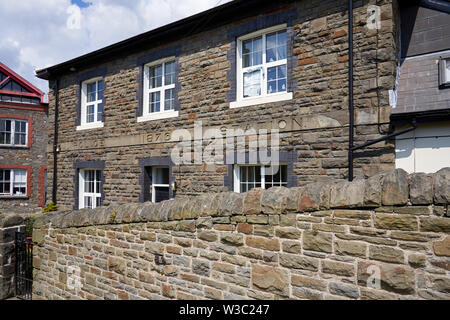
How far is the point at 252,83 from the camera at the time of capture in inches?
309

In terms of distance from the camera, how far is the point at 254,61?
784 cm

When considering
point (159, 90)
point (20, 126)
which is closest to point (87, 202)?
point (159, 90)

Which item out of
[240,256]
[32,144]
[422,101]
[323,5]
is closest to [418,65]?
[422,101]

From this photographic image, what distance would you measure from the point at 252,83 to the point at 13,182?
19605mm

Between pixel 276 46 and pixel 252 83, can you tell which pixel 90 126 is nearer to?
pixel 252 83

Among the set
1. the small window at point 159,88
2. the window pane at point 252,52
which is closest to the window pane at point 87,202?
the small window at point 159,88

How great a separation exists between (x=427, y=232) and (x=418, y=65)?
5140 millimetres

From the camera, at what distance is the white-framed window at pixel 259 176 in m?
7.36

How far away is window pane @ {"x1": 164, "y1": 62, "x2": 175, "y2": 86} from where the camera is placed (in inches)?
372

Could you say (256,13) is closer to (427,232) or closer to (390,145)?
(390,145)

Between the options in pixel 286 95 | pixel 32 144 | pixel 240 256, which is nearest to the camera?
pixel 240 256

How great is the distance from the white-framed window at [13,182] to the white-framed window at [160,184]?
15688 mm

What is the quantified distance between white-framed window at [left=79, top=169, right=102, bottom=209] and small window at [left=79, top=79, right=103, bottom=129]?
1781mm

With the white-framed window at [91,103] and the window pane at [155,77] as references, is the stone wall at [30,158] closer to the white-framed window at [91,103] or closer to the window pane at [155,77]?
the white-framed window at [91,103]
